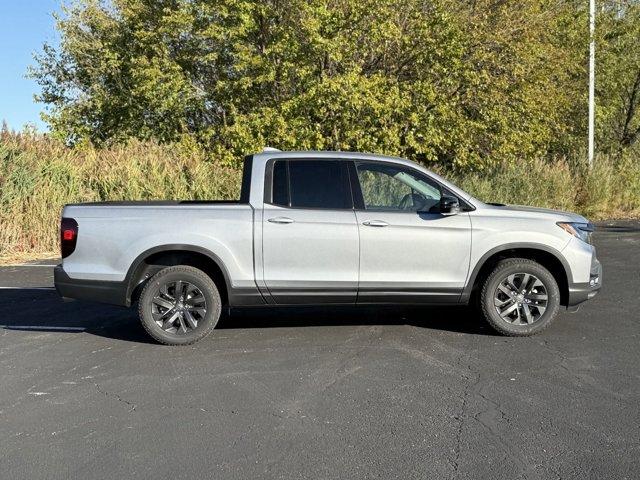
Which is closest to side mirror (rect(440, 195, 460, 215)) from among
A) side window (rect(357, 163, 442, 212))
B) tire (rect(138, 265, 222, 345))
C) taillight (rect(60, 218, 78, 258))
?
side window (rect(357, 163, 442, 212))

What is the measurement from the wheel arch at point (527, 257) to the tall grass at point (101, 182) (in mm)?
10313

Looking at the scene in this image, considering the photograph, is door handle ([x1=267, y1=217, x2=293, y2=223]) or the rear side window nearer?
door handle ([x1=267, y1=217, x2=293, y2=223])

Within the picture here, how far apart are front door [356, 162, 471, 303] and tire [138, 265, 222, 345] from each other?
1.49 metres

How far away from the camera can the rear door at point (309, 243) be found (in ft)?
19.7

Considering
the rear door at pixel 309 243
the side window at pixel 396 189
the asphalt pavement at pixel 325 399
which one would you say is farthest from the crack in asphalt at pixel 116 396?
the side window at pixel 396 189

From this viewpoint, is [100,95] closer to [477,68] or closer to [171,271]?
[477,68]

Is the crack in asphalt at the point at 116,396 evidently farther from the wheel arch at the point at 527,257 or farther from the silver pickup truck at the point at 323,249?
the wheel arch at the point at 527,257

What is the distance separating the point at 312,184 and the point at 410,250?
3.83 feet

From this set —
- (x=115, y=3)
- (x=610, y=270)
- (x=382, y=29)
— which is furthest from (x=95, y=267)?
(x=115, y=3)

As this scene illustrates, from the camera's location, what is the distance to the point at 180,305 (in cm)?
608

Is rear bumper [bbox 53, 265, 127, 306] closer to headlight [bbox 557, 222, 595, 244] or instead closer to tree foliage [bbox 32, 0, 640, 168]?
headlight [bbox 557, 222, 595, 244]

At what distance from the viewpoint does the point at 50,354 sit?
593 centimetres

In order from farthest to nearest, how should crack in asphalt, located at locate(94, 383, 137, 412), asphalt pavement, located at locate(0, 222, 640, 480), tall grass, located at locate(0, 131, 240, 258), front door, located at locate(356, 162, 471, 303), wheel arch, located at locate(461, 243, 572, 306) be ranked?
tall grass, located at locate(0, 131, 240, 258) < wheel arch, located at locate(461, 243, 572, 306) < front door, located at locate(356, 162, 471, 303) < crack in asphalt, located at locate(94, 383, 137, 412) < asphalt pavement, located at locate(0, 222, 640, 480)

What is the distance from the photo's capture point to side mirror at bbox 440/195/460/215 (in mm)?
6086
